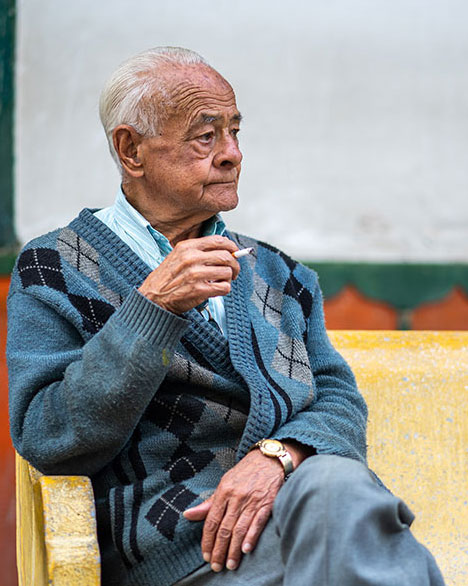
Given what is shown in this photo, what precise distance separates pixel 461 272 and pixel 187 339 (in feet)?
6.38

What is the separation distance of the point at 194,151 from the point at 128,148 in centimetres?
17

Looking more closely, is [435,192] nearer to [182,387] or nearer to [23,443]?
[182,387]

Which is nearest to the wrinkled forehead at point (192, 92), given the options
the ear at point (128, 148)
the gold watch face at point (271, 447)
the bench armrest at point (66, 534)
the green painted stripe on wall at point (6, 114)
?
the ear at point (128, 148)

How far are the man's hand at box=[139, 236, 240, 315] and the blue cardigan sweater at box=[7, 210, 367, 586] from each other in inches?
1.6

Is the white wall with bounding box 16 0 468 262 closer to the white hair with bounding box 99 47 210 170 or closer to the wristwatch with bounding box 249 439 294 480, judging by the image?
the white hair with bounding box 99 47 210 170

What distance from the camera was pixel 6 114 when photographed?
3.78m

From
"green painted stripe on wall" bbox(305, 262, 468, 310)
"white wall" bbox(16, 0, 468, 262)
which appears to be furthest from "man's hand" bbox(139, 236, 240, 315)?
"green painted stripe on wall" bbox(305, 262, 468, 310)

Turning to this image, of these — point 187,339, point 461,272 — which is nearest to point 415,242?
point 461,272

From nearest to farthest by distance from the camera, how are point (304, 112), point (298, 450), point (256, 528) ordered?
point (256, 528) < point (298, 450) < point (304, 112)

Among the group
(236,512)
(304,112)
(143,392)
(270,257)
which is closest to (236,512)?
(236,512)

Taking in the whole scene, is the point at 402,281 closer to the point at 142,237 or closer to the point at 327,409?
the point at 327,409

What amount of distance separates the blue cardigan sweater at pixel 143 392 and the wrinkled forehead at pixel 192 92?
34cm

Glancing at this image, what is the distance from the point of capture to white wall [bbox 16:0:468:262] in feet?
12.5

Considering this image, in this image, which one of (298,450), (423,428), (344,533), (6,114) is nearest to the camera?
(344,533)
